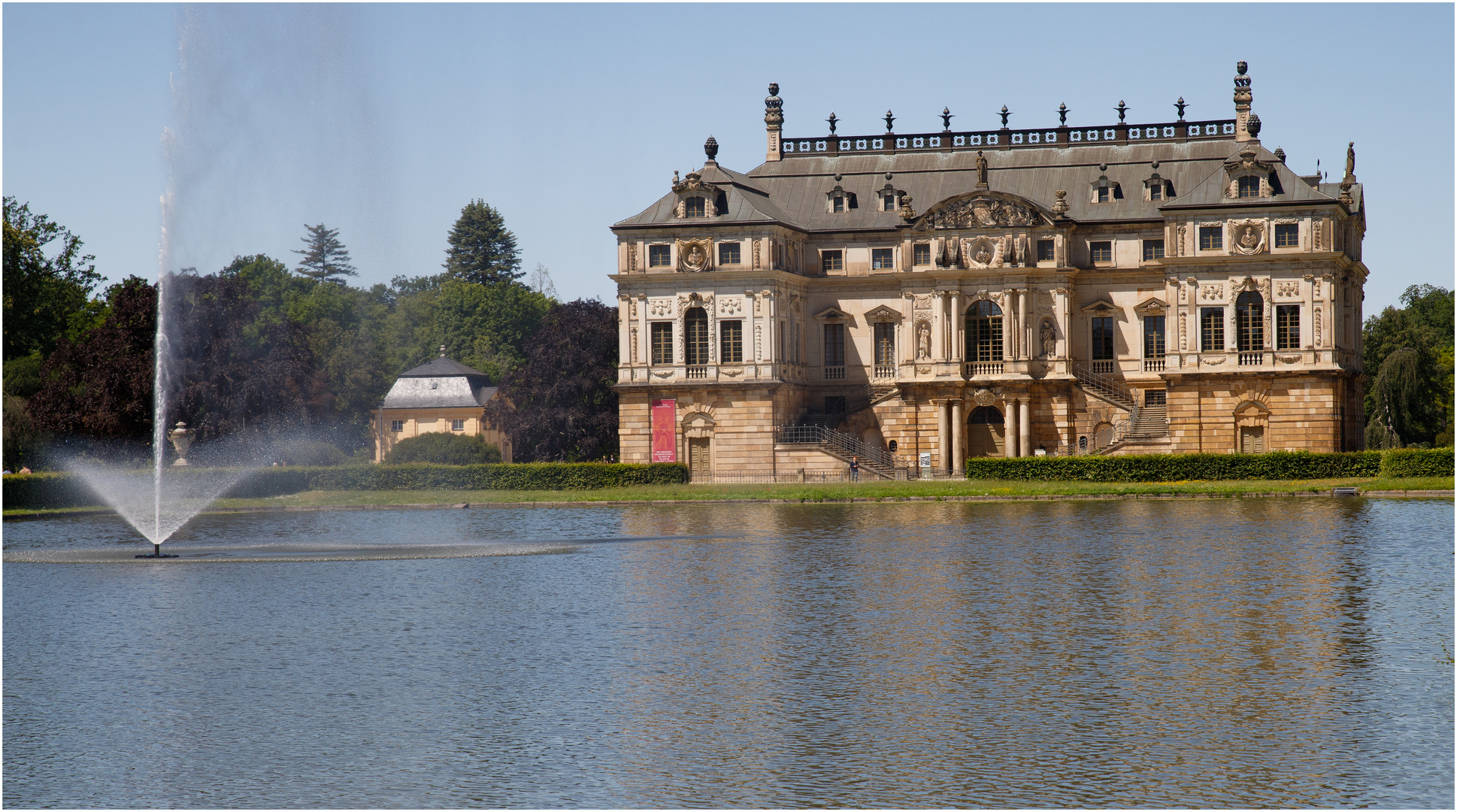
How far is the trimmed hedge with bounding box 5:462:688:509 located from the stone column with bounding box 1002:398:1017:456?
1711 centimetres

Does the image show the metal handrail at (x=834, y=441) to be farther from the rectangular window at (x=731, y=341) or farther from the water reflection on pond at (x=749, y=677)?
the water reflection on pond at (x=749, y=677)

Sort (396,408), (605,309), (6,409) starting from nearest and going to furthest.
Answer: (6,409), (605,309), (396,408)

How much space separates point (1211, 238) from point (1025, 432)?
13.0 metres

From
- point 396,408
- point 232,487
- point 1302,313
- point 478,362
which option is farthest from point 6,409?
point 1302,313

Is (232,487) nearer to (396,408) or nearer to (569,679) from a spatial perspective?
(396,408)

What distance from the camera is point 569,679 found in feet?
72.4

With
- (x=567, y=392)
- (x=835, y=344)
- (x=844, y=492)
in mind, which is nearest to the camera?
(x=844, y=492)

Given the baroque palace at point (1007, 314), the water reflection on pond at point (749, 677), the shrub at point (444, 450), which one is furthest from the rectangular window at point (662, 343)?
the water reflection on pond at point (749, 677)

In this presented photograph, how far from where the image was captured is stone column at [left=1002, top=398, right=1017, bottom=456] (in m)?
75.9

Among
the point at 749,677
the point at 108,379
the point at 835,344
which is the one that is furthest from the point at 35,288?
the point at 749,677

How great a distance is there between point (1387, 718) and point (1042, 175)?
65462 mm

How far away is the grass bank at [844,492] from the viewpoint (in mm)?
57688

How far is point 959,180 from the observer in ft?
271

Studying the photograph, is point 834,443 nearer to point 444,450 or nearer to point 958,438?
point 958,438
